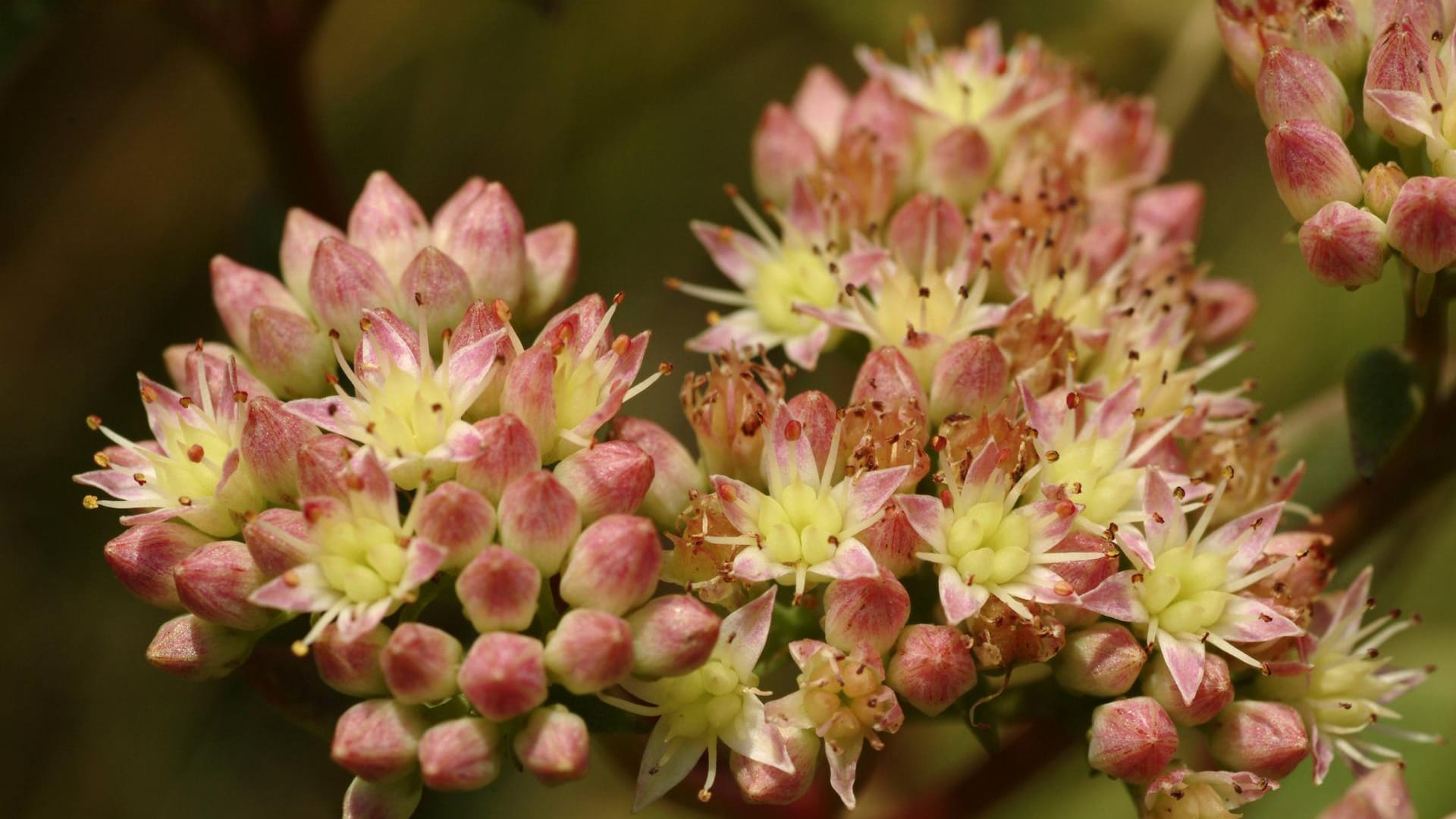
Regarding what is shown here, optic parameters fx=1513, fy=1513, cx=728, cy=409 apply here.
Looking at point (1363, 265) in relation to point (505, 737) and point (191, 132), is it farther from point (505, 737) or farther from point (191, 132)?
point (191, 132)

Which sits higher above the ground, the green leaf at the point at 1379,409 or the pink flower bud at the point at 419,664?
the pink flower bud at the point at 419,664

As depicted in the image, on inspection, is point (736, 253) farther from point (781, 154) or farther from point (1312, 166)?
point (1312, 166)

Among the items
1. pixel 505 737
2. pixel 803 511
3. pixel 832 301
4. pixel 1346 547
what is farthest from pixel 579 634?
pixel 1346 547


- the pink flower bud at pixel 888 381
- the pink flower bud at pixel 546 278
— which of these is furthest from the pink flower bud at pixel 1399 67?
the pink flower bud at pixel 546 278

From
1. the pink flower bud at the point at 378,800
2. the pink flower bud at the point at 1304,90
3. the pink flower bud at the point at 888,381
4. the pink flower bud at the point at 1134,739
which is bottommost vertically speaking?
the pink flower bud at the point at 1134,739

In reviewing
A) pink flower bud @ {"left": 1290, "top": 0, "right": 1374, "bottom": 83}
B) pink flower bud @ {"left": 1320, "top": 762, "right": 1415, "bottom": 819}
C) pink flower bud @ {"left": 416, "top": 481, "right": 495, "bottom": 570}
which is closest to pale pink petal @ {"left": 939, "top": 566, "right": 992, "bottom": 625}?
pink flower bud @ {"left": 1320, "top": 762, "right": 1415, "bottom": 819}

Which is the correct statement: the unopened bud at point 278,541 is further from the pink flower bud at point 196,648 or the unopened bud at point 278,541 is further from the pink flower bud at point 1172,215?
the pink flower bud at point 1172,215
